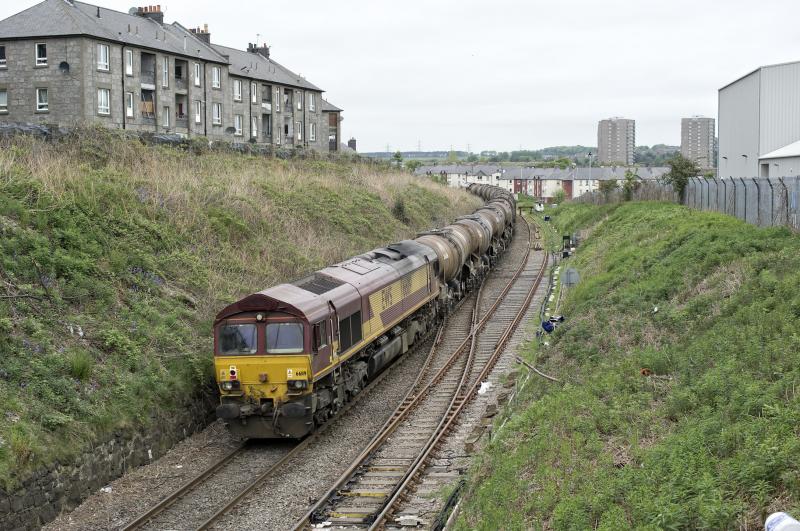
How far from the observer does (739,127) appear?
45.2m

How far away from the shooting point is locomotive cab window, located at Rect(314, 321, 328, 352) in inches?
655

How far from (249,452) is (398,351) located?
25.1 ft

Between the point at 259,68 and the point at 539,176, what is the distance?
301 ft

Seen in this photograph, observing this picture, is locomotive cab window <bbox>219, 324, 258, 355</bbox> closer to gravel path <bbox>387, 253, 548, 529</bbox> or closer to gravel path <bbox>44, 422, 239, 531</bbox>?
gravel path <bbox>44, 422, 239, 531</bbox>

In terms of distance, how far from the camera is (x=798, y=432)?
9219mm

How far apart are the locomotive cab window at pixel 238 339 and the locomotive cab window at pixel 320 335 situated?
4.02 feet

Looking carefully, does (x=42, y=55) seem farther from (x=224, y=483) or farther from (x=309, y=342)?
(x=224, y=483)

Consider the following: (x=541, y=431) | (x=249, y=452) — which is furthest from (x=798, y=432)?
(x=249, y=452)

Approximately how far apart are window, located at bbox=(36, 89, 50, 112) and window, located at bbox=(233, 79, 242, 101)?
1565 cm

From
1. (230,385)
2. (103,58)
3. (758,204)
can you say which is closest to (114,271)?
(230,385)

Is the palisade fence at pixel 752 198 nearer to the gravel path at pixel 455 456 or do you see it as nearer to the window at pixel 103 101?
the gravel path at pixel 455 456

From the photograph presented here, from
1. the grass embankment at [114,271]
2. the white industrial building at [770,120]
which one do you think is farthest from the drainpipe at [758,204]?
the grass embankment at [114,271]

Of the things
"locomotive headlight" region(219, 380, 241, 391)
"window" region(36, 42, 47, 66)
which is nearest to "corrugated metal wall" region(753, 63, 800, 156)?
"locomotive headlight" region(219, 380, 241, 391)

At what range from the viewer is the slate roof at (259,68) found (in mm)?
55250
